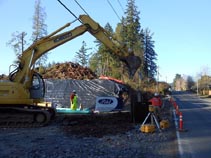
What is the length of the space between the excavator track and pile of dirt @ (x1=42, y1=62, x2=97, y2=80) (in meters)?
23.1

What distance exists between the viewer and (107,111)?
33.5 metres

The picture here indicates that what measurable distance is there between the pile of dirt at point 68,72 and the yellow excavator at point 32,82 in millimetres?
21748

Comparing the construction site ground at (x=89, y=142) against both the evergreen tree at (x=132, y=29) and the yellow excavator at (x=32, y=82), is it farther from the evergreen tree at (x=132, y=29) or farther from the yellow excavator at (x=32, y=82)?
the evergreen tree at (x=132, y=29)

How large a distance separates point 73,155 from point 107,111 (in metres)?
21.0

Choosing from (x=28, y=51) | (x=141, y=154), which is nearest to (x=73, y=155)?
(x=141, y=154)

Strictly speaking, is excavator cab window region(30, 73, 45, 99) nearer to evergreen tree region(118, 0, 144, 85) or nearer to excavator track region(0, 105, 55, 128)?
excavator track region(0, 105, 55, 128)

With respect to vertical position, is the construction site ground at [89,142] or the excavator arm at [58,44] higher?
the excavator arm at [58,44]

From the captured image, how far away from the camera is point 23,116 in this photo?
74.0 feet

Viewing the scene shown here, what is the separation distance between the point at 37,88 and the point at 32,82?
458mm

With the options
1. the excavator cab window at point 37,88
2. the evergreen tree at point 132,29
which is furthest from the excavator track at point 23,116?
the evergreen tree at point 132,29

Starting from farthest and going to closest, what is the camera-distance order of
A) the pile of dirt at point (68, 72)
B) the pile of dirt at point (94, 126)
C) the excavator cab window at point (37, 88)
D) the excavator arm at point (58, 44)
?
the pile of dirt at point (68, 72)
the excavator cab window at point (37, 88)
the excavator arm at point (58, 44)
the pile of dirt at point (94, 126)

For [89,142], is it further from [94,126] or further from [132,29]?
[132,29]

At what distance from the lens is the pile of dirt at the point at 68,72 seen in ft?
152

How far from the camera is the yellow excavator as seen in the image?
2238 centimetres
